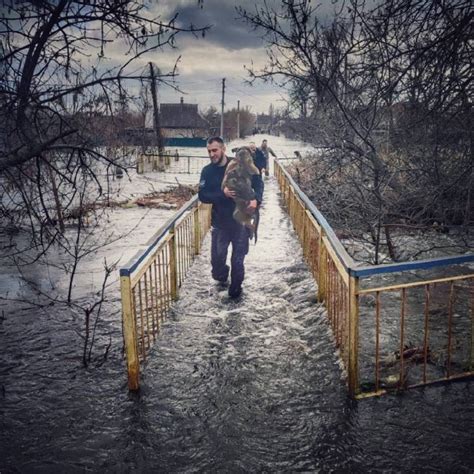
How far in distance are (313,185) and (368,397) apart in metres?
9.23

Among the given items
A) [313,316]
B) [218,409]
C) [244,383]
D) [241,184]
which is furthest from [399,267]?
[241,184]

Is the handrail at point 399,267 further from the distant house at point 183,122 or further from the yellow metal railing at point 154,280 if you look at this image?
the distant house at point 183,122

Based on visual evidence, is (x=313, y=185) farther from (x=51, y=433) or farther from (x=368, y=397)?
(x=51, y=433)

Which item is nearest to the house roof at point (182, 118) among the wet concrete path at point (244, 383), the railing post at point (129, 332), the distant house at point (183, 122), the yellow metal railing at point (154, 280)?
the distant house at point (183, 122)

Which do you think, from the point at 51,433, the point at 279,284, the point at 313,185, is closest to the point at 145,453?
the point at 51,433

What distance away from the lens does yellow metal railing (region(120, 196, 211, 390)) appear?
3225 mm

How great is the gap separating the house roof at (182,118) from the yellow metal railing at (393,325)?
225 ft

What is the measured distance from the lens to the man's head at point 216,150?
5441mm

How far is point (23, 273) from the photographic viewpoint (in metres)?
7.00

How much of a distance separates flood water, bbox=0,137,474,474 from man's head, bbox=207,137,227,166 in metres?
1.98

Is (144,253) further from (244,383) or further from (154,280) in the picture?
(154,280)

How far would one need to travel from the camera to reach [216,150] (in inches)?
214

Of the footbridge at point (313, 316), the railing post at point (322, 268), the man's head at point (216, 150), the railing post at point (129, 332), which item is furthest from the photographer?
the man's head at point (216, 150)

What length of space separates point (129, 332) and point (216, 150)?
9.55ft
